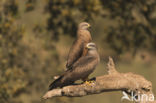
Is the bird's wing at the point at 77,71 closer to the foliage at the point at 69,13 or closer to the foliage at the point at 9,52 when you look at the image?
the foliage at the point at 9,52

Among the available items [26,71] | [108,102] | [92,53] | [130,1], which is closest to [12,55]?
[26,71]

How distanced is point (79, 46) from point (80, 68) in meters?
0.69

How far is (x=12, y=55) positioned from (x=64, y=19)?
3053mm

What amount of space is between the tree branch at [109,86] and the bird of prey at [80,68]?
207 millimetres

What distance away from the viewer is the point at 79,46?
36.2 feet

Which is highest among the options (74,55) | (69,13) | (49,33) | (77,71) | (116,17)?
(116,17)

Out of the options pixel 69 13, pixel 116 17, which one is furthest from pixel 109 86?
pixel 116 17

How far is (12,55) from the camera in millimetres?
18078

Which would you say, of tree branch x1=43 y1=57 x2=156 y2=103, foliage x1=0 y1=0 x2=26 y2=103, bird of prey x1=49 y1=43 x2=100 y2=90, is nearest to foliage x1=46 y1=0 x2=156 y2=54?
foliage x1=0 y1=0 x2=26 y2=103

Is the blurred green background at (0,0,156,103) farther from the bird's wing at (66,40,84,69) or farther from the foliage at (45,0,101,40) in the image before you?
the bird's wing at (66,40,84,69)

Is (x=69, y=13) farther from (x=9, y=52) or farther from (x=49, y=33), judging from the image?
(x=9, y=52)

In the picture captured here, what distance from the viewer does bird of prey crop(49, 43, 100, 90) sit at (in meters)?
10.7

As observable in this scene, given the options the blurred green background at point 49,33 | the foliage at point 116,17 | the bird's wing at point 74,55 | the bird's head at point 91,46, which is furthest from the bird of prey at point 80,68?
the foliage at point 116,17

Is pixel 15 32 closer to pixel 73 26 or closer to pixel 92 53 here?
pixel 73 26
